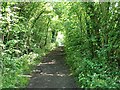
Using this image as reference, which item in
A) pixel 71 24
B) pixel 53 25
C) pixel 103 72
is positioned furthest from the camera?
pixel 53 25

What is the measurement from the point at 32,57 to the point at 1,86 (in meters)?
9.90

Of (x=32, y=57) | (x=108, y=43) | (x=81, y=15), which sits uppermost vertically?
(x=81, y=15)

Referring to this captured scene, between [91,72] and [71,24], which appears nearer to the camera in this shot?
[91,72]

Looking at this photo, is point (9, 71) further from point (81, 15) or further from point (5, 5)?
point (81, 15)

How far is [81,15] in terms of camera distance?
16.2m

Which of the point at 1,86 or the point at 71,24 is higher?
the point at 71,24

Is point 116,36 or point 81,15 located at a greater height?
point 81,15

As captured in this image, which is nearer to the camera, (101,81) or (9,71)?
(101,81)

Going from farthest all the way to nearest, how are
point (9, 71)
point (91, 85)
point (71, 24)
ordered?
point (71, 24) < point (9, 71) < point (91, 85)

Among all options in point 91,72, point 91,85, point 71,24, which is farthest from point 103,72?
point 71,24

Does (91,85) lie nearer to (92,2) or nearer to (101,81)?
(101,81)

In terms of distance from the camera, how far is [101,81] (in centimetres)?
889

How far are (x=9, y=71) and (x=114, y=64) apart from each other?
467 cm

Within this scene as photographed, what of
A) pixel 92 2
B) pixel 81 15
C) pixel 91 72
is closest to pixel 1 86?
pixel 91 72
